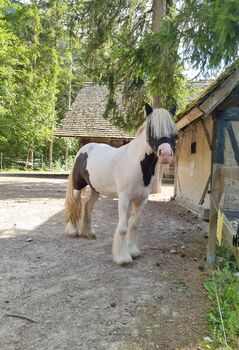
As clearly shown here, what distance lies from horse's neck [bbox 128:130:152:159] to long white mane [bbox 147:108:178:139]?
14.2 inches

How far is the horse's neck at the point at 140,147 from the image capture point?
4.43 m

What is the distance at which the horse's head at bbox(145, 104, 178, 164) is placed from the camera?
12.6ft

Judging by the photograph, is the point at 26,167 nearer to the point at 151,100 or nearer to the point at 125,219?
the point at 151,100

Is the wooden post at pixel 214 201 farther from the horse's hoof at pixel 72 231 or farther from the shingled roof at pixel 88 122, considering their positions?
the shingled roof at pixel 88 122

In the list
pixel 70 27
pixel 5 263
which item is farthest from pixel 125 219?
pixel 70 27

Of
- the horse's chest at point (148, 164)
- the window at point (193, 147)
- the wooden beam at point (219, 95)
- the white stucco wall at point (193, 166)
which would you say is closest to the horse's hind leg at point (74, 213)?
the horse's chest at point (148, 164)

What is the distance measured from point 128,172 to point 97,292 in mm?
1593

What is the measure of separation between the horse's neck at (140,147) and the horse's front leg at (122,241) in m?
0.57

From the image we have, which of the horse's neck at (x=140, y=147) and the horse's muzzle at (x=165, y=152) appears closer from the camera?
the horse's muzzle at (x=165, y=152)

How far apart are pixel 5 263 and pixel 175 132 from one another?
9.20 ft

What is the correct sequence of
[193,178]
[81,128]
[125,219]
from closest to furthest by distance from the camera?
[125,219], [193,178], [81,128]

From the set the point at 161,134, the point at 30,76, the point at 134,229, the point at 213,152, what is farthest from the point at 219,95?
the point at 30,76

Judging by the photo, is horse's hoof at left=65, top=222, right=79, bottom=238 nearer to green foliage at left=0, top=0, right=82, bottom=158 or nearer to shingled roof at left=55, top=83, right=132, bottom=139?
shingled roof at left=55, top=83, right=132, bottom=139

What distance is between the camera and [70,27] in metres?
11.5
